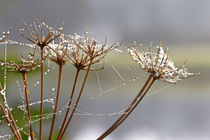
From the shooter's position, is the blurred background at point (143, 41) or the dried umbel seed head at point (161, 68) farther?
the blurred background at point (143, 41)

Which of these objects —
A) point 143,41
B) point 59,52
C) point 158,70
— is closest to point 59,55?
point 59,52

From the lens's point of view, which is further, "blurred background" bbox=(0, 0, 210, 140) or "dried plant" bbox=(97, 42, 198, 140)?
"blurred background" bbox=(0, 0, 210, 140)

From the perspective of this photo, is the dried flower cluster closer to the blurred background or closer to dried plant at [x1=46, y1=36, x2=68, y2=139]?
dried plant at [x1=46, y1=36, x2=68, y2=139]

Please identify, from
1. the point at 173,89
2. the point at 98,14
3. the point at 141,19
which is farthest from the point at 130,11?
the point at 173,89

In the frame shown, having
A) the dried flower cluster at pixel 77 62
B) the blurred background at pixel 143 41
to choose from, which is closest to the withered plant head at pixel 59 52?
the dried flower cluster at pixel 77 62

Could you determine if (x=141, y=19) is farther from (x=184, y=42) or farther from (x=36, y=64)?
(x=36, y=64)

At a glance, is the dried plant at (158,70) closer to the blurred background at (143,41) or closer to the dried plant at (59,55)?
the dried plant at (59,55)

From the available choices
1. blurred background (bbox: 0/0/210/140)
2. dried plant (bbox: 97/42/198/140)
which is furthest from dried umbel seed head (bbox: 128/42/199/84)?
blurred background (bbox: 0/0/210/140)

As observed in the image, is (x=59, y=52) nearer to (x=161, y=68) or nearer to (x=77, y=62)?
(x=77, y=62)
